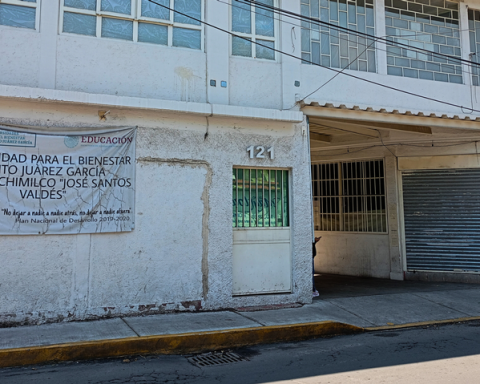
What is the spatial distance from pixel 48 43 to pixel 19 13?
676mm

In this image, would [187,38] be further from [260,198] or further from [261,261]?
[261,261]

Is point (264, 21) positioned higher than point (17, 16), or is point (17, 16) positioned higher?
point (264, 21)

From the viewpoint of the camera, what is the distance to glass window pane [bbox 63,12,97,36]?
719 centimetres

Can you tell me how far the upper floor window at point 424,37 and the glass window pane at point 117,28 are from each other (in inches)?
217

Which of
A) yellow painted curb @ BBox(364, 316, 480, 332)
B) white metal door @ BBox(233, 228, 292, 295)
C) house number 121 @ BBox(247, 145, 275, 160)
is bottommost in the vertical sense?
yellow painted curb @ BBox(364, 316, 480, 332)

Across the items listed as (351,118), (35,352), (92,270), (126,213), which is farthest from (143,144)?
(351,118)

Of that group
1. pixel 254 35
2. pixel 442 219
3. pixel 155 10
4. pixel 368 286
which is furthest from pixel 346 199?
pixel 155 10

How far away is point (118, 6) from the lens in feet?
24.5

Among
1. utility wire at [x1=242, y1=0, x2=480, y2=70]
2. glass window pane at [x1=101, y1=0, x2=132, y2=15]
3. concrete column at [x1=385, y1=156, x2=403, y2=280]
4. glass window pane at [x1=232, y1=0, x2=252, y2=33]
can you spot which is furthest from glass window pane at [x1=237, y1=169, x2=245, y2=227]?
concrete column at [x1=385, y1=156, x2=403, y2=280]

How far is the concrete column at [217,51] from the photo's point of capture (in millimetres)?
7867

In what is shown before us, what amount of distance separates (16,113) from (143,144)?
1.97m

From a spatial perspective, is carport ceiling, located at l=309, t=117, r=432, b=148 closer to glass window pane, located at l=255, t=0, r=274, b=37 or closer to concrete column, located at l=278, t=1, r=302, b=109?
concrete column, located at l=278, t=1, r=302, b=109

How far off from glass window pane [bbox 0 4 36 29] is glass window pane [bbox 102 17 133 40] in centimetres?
111

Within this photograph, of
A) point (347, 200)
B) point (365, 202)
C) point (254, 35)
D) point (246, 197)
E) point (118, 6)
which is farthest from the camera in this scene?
point (347, 200)
